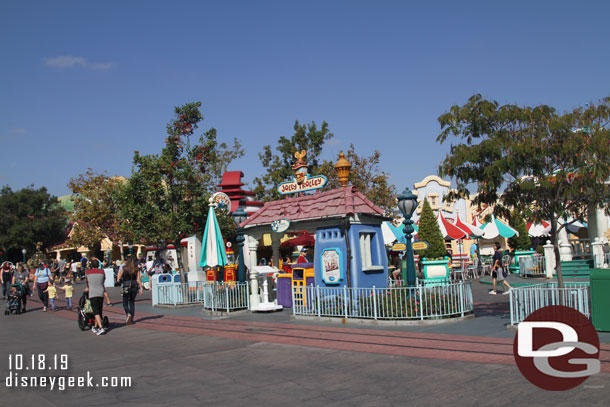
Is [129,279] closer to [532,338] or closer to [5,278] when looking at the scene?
[532,338]

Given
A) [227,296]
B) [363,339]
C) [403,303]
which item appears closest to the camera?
[363,339]

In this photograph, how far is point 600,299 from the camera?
9273 millimetres

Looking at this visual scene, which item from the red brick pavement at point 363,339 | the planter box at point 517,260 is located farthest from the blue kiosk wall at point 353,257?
the planter box at point 517,260

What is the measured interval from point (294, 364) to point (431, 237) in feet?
77.0

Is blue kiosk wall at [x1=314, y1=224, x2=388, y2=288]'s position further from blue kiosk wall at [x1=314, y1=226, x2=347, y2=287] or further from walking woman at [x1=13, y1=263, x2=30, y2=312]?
walking woman at [x1=13, y1=263, x2=30, y2=312]

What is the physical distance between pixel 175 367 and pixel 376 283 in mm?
7334

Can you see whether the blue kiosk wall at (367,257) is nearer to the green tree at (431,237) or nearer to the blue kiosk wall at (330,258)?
the blue kiosk wall at (330,258)

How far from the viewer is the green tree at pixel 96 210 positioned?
40.5 metres

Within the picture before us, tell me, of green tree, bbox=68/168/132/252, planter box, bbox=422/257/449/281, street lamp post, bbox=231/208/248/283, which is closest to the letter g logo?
planter box, bbox=422/257/449/281

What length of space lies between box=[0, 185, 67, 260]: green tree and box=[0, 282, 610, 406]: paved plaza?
45.9m

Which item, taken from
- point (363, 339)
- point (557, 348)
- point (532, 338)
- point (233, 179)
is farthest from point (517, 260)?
point (557, 348)

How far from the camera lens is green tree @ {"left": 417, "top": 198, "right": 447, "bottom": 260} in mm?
29812

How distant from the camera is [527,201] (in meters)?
10.5

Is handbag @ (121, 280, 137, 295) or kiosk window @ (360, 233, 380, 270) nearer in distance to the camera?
handbag @ (121, 280, 137, 295)
